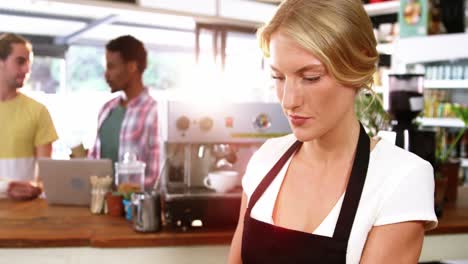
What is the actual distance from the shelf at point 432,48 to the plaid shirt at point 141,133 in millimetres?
2386

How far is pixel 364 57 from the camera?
1.19 meters

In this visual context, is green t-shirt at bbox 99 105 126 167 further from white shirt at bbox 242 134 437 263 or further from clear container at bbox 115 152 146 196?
white shirt at bbox 242 134 437 263

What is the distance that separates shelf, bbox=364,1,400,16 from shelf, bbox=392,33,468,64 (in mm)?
625

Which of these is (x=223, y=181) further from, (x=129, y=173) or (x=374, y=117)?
(x=374, y=117)

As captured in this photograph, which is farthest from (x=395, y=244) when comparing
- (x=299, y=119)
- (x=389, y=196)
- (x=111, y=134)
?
(x=111, y=134)

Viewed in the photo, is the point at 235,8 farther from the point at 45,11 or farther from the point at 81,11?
the point at 45,11

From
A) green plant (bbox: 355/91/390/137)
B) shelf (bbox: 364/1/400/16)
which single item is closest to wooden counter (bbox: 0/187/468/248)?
green plant (bbox: 355/91/390/137)

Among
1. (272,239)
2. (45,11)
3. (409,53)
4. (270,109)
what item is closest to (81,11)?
(45,11)

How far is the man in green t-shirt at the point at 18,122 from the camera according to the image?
122 inches

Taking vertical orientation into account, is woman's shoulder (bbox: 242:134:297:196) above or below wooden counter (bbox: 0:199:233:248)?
above

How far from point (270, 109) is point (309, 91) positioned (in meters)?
1.24

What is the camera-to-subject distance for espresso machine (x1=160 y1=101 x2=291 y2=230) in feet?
7.39

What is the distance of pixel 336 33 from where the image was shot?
115 centimetres

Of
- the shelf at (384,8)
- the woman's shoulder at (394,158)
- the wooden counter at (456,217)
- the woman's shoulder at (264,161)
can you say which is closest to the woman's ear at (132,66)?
the wooden counter at (456,217)
